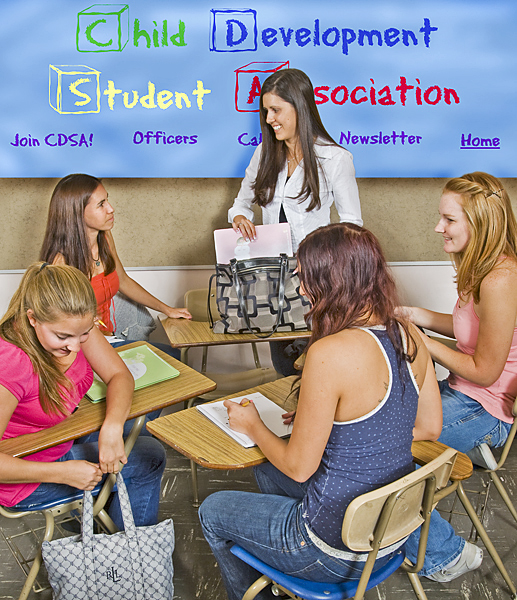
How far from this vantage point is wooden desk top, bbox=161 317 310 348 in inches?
89.3

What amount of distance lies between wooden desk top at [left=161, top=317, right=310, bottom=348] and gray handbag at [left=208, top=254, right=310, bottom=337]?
0.08ft

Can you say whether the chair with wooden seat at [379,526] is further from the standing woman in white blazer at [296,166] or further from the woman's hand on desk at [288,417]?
the standing woman in white blazer at [296,166]

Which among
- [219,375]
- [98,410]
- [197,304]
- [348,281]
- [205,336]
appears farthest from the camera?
[219,375]

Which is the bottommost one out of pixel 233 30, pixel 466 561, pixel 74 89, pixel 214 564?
pixel 214 564

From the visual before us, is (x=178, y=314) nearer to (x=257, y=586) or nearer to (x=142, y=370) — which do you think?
(x=142, y=370)

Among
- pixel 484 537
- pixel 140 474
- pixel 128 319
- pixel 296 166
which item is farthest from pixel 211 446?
pixel 296 166

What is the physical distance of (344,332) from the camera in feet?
4.35

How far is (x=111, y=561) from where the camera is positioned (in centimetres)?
154

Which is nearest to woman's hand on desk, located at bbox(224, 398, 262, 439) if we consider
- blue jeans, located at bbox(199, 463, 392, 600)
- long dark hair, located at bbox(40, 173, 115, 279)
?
blue jeans, located at bbox(199, 463, 392, 600)

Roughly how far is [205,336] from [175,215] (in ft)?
4.16

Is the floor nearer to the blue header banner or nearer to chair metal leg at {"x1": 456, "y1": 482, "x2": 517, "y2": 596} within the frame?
chair metal leg at {"x1": 456, "y1": 482, "x2": 517, "y2": 596}

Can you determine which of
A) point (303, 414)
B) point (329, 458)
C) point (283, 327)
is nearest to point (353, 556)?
point (329, 458)

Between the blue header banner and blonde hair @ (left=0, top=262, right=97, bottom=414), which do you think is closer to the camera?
blonde hair @ (left=0, top=262, right=97, bottom=414)

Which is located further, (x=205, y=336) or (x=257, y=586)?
(x=205, y=336)
